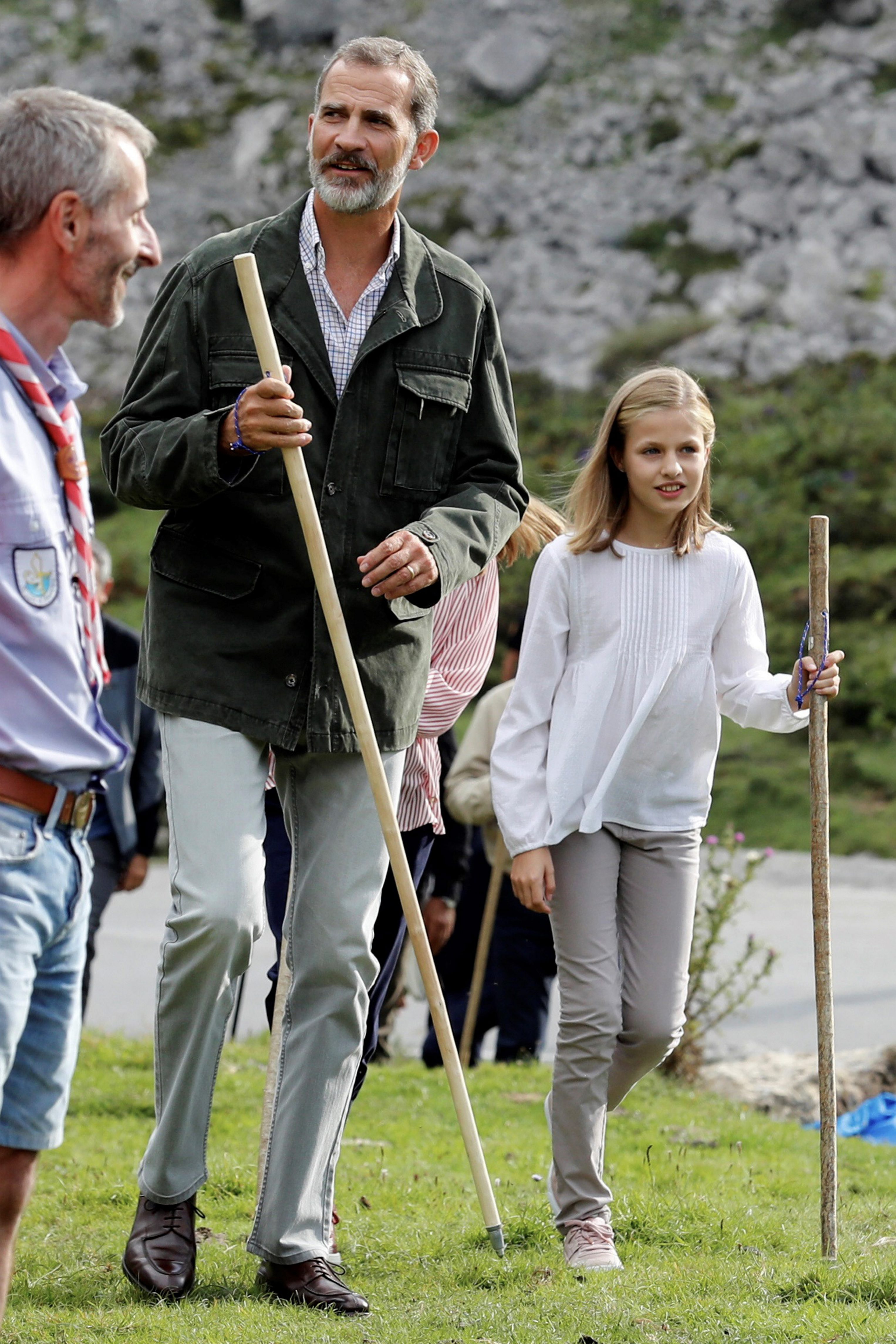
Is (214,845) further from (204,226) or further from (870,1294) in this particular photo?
(204,226)

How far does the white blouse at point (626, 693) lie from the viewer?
4246mm

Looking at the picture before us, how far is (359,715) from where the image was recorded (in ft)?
11.9

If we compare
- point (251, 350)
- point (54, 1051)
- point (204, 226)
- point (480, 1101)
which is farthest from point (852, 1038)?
point (204, 226)

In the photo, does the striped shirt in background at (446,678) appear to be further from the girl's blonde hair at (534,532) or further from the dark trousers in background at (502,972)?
the dark trousers in background at (502,972)

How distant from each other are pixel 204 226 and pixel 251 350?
101 ft

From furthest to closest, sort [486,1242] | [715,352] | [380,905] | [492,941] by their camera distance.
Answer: [715,352]
[492,941]
[380,905]
[486,1242]

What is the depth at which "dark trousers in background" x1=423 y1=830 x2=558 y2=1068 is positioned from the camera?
746 centimetres

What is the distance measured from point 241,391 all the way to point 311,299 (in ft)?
0.96

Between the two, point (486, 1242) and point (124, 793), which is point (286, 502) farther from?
point (124, 793)

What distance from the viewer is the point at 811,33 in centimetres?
3372

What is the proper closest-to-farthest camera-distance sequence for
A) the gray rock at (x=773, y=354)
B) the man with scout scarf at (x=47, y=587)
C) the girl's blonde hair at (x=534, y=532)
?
the man with scout scarf at (x=47, y=587) < the girl's blonde hair at (x=534, y=532) < the gray rock at (x=773, y=354)

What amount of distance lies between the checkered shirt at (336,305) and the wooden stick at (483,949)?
11.9 feet

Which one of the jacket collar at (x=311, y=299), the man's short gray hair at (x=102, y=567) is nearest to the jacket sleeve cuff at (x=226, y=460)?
the jacket collar at (x=311, y=299)

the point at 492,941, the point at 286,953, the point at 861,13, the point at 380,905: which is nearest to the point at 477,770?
the point at 492,941
